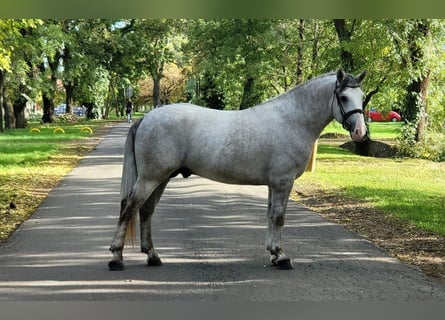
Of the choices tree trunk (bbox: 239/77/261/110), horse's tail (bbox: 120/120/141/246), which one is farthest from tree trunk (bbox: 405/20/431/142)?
horse's tail (bbox: 120/120/141/246)

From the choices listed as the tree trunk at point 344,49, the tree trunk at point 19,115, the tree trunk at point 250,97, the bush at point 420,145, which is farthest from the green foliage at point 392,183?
the tree trunk at point 19,115

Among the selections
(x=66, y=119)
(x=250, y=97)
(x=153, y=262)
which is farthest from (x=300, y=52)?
(x=66, y=119)

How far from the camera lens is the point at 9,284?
5.66 m

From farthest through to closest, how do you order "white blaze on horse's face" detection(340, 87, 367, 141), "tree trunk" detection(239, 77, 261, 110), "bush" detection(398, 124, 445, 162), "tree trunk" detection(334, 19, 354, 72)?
"tree trunk" detection(239, 77, 261, 110) < "bush" detection(398, 124, 445, 162) < "tree trunk" detection(334, 19, 354, 72) < "white blaze on horse's face" detection(340, 87, 367, 141)

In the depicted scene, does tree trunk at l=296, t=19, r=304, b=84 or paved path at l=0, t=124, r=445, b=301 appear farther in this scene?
tree trunk at l=296, t=19, r=304, b=84

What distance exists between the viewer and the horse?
20.4 ft

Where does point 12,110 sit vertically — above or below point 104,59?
below

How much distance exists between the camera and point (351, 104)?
620 cm

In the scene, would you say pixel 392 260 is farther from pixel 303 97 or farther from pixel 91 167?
pixel 91 167

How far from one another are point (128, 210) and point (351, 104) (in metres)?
2.70

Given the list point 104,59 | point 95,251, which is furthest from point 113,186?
point 104,59

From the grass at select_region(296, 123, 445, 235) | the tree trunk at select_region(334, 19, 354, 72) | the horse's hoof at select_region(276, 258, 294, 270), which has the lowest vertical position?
the grass at select_region(296, 123, 445, 235)

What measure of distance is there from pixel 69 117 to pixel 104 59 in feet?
53.7

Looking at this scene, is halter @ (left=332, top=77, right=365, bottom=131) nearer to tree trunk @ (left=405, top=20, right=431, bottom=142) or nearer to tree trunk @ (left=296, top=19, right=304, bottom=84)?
tree trunk @ (left=405, top=20, right=431, bottom=142)
